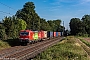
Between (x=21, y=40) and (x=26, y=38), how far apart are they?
1054 millimetres

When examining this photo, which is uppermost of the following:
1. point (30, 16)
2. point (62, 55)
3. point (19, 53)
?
point (30, 16)

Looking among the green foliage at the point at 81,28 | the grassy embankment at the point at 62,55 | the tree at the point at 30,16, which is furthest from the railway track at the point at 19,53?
the green foliage at the point at 81,28

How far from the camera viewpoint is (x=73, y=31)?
108 m

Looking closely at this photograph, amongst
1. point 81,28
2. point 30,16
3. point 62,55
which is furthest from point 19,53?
point 81,28

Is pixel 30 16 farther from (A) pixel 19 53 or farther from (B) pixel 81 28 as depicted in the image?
(A) pixel 19 53

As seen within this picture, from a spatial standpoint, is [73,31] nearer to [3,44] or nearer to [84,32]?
[84,32]

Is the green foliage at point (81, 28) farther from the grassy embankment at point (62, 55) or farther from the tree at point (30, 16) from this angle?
the grassy embankment at point (62, 55)

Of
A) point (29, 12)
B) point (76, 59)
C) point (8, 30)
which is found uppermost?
point (29, 12)

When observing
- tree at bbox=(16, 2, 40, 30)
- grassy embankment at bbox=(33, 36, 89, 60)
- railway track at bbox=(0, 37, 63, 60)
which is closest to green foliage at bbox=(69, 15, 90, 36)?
tree at bbox=(16, 2, 40, 30)

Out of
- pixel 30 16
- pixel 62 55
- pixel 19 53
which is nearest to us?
pixel 62 55

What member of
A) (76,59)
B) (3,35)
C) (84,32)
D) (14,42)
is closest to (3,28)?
(3,35)

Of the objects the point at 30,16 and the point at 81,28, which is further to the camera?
the point at 81,28

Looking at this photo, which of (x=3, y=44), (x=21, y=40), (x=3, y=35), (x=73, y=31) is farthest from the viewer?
(x=73, y=31)

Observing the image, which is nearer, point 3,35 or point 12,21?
point 3,35
